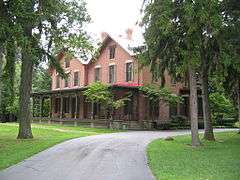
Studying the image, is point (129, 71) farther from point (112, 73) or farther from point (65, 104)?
point (65, 104)

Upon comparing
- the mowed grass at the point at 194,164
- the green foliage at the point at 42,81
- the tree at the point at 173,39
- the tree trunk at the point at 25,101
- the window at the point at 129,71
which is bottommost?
the mowed grass at the point at 194,164

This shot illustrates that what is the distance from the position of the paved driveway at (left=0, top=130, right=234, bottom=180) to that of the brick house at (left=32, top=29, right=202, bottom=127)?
2081 centimetres

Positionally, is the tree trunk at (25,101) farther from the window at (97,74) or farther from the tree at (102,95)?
the window at (97,74)

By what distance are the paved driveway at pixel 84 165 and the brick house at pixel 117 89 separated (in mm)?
20811

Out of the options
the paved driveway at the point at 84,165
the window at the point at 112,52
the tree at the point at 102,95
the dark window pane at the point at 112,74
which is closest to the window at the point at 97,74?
the dark window pane at the point at 112,74

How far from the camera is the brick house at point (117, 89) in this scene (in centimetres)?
4153

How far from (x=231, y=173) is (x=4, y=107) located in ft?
154

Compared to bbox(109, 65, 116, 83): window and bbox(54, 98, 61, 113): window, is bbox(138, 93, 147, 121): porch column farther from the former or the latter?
bbox(54, 98, 61, 113): window

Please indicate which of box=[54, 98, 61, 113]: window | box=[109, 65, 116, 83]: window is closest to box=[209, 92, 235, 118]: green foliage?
box=[109, 65, 116, 83]: window

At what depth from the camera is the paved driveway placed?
37.5 ft

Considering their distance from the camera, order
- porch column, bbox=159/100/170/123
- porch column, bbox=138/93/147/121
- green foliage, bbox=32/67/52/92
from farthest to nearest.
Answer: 1. green foliage, bbox=32/67/52/92
2. porch column, bbox=159/100/170/123
3. porch column, bbox=138/93/147/121

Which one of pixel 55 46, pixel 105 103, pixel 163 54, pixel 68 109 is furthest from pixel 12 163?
pixel 68 109

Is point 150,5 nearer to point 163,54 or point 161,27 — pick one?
point 161,27

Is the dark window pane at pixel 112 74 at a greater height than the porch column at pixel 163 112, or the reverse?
the dark window pane at pixel 112 74
